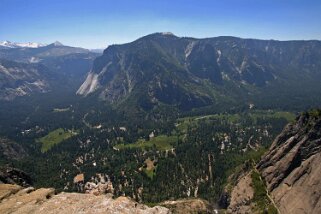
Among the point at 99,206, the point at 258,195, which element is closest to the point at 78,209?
the point at 99,206

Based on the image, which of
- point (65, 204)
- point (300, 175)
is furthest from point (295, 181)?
point (65, 204)

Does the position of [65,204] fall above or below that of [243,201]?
above

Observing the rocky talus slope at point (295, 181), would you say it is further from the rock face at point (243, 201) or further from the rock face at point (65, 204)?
the rock face at point (65, 204)

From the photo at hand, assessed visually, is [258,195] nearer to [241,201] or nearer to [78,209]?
[241,201]

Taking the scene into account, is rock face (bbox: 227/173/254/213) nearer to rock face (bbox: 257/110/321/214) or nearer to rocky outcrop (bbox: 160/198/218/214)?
rock face (bbox: 257/110/321/214)

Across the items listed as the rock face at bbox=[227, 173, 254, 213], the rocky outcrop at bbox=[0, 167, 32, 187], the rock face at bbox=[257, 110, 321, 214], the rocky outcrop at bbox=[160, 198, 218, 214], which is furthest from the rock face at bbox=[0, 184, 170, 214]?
the rock face at bbox=[227, 173, 254, 213]

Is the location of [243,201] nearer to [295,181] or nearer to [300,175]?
[295,181]
